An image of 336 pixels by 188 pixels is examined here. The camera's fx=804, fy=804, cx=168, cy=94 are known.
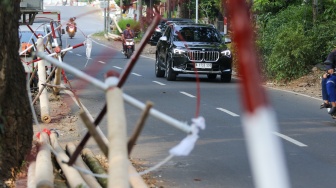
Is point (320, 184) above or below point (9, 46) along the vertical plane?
below

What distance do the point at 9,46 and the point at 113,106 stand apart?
15.0 feet

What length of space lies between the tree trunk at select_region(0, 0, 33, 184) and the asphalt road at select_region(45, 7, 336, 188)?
1.85ft

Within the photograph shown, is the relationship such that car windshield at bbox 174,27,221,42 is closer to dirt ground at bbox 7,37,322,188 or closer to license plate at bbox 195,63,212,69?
license plate at bbox 195,63,212,69

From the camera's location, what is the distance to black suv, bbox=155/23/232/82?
25.5 metres

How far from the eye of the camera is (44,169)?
6742 mm

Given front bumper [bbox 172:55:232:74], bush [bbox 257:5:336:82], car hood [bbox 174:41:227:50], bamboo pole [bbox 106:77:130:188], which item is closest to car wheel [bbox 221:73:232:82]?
front bumper [bbox 172:55:232:74]

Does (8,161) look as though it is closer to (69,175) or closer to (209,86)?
(69,175)

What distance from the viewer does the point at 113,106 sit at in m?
3.00

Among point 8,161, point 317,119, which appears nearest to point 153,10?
point 8,161

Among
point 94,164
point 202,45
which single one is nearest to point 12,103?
point 94,164

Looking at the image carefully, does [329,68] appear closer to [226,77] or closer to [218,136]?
[218,136]

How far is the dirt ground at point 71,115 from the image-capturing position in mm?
7965

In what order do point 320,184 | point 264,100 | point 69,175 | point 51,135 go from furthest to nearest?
point 51,135, point 320,184, point 69,175, point 264,100

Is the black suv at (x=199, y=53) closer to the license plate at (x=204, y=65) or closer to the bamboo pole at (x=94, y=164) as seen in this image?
the license plate at (x=204, y=65)
